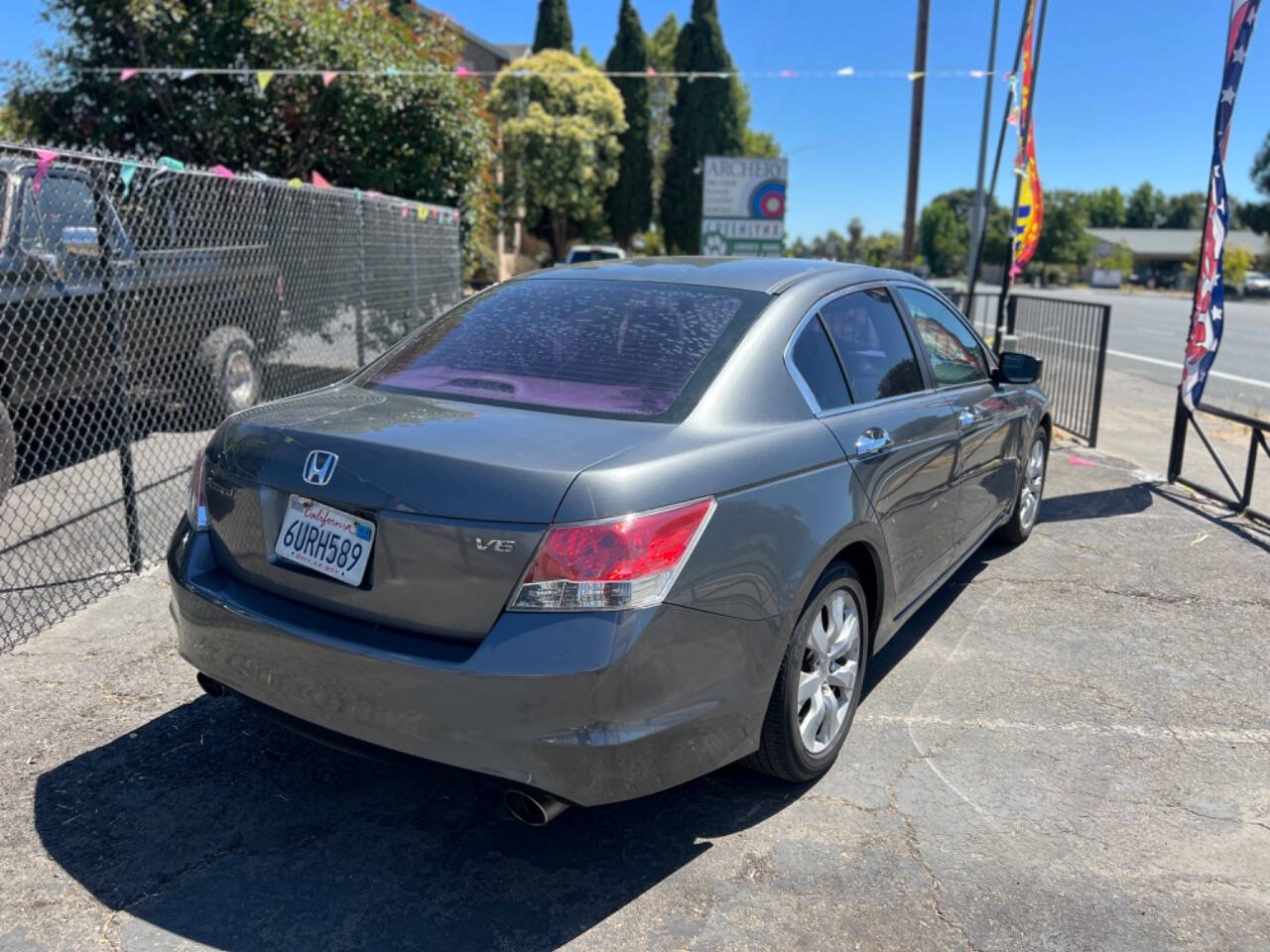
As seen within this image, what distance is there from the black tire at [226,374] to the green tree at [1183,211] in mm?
142843

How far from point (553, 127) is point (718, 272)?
33868 mm

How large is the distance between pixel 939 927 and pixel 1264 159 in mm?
76663

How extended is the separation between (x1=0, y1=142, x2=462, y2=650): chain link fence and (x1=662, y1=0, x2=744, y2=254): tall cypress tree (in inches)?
1343

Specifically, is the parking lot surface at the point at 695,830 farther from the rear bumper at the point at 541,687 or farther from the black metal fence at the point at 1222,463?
the black metal fence at the point at 1222,463

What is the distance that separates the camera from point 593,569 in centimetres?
236

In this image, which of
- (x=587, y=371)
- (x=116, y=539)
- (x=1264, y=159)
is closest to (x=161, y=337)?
(x=116, y=539)

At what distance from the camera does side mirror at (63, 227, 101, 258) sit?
6422 millimetres

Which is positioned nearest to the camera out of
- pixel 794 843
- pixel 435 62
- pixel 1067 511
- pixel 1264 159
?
pixel 794 843

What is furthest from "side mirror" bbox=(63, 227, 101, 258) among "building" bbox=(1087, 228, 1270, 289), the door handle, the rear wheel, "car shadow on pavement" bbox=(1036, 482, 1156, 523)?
"building" bbox=(1087, 228, 1270, 289)

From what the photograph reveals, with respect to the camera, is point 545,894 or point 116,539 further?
point 116,539

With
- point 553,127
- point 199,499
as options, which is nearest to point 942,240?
point 553,127

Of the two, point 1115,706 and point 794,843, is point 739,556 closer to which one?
point 794,843

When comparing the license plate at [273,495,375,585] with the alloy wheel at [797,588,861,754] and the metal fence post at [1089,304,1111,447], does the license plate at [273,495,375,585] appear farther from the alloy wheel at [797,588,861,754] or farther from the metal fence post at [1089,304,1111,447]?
the metal fence post at [1089,304,1111,447]

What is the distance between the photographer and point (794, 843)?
2920 millimetres
